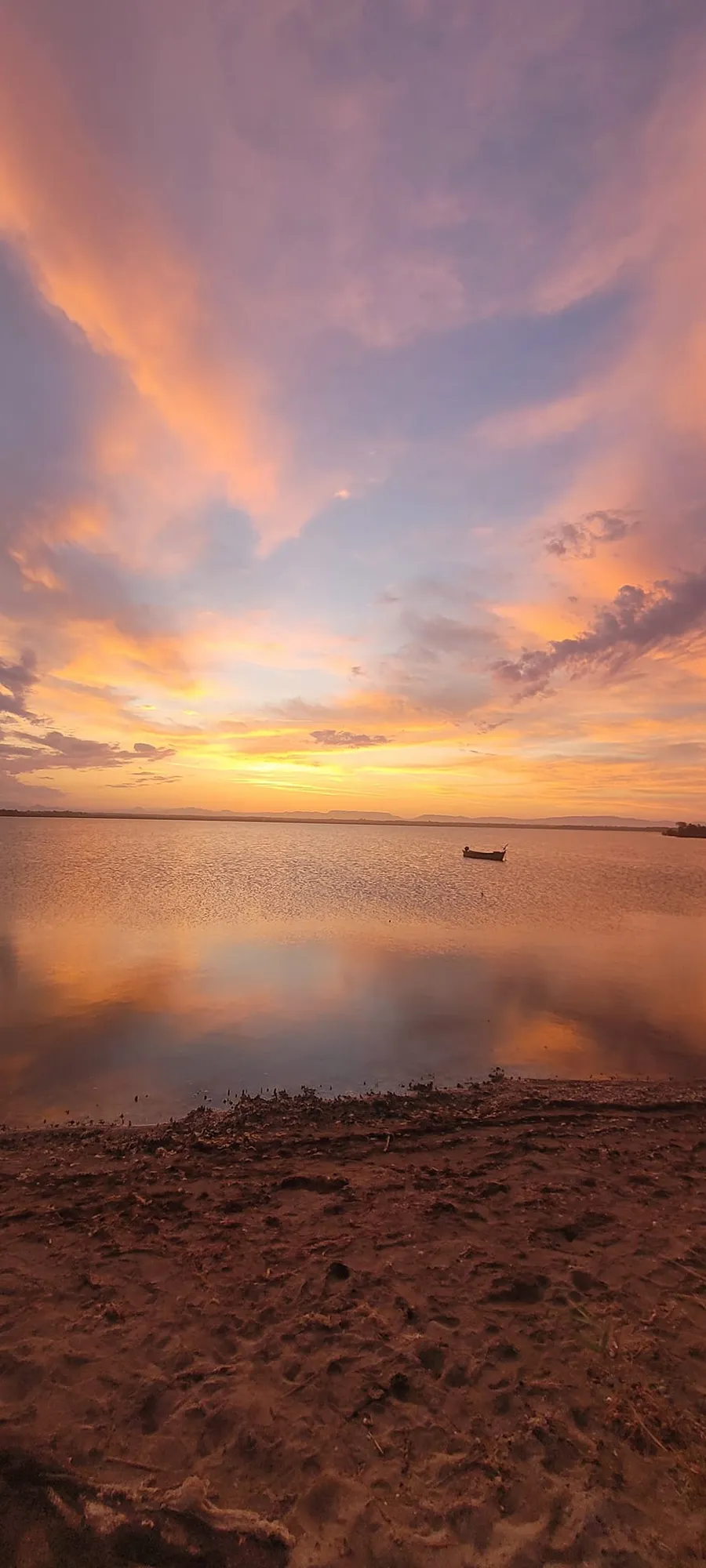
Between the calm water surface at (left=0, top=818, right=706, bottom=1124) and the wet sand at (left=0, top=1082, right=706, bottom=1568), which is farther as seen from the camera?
the calm water surface at (left=0, top=818, right=706, bottom=1124)

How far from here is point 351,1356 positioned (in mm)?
6789

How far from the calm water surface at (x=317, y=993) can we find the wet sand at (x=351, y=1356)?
445 centimetres

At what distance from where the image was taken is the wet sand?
5.01 meters

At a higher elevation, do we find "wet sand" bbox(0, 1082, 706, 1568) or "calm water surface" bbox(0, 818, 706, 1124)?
"wet sand" bbox(0, 1082, 706, 1568)

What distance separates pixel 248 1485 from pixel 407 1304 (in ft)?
9.00

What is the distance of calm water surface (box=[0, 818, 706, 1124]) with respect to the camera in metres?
16.4

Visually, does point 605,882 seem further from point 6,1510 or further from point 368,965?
point 6,1510

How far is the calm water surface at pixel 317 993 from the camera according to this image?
16438 millimetres

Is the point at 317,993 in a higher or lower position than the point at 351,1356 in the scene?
lower

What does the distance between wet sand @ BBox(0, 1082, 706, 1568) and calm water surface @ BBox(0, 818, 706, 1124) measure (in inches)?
175

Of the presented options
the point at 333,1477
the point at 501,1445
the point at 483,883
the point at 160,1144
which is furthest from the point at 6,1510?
the point at 483,883

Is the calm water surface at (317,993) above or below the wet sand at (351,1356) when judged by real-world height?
below

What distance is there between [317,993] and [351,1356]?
16851 millimetres

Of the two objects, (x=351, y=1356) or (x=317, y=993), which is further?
(x=317, y=993)
